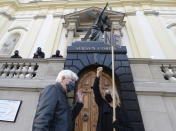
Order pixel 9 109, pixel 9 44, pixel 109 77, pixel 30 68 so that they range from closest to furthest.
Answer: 1. pixel 9 109
2. pixel 109 77
3. pixel 30 68
4. pixel 9 44

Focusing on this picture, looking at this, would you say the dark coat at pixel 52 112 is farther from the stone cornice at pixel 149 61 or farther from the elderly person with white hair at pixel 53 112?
the stone cornice at pixel 149 61

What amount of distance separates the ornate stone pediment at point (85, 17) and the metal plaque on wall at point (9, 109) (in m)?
7.51

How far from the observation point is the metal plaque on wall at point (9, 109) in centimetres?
346

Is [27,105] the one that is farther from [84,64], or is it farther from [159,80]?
[159,80]

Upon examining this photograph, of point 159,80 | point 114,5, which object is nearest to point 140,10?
point 114,5

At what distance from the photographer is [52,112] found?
1.63 metres

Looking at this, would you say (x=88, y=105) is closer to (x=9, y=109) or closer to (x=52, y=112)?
(x=52, y=112)

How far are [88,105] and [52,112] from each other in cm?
227

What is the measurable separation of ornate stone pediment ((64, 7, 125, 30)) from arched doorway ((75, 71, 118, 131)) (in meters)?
6.61

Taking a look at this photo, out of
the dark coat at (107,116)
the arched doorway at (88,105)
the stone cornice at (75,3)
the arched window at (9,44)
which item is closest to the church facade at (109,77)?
the arched doorway at (88,105)

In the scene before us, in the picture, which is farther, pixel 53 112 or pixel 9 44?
pixel 9 44

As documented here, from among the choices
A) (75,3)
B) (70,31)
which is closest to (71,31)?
(70,31)

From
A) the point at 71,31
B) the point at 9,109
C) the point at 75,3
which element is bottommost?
the point at 9,109

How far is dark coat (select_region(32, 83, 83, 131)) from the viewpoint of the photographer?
1.54 meters
